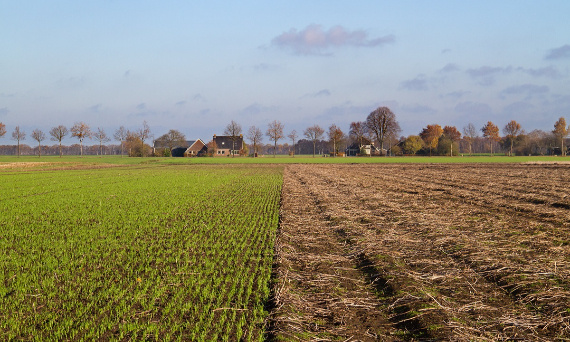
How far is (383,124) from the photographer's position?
435 ft

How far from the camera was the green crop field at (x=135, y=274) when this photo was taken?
17.3ft

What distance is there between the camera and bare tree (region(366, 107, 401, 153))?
132m

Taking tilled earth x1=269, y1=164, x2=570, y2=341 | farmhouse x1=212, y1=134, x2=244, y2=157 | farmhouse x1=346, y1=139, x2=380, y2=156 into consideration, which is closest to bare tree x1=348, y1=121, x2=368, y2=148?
farmhouse x1=346, y1=139, x2=380, y2=156

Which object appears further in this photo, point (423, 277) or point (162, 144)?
point (162, 144)

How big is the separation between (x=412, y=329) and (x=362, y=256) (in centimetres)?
362

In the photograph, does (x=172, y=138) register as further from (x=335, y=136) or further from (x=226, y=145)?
(x=335, y=136)

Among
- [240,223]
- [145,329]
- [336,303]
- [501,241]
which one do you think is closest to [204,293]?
[145,329]

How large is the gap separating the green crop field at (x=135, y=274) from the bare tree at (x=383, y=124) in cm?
12283

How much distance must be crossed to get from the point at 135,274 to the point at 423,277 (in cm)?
530

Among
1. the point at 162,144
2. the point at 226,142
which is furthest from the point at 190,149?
the point at 226,142

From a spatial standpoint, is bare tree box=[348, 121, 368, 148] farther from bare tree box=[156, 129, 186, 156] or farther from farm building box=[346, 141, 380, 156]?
bare tree box=[156, 129, 186, 156]

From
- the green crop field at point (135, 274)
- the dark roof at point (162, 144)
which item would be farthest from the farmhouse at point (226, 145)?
the green crop field at point (135, 274)

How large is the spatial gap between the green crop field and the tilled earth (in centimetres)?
69

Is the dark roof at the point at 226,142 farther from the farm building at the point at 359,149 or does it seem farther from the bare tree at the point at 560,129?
the bare tree at the point at 560,129
